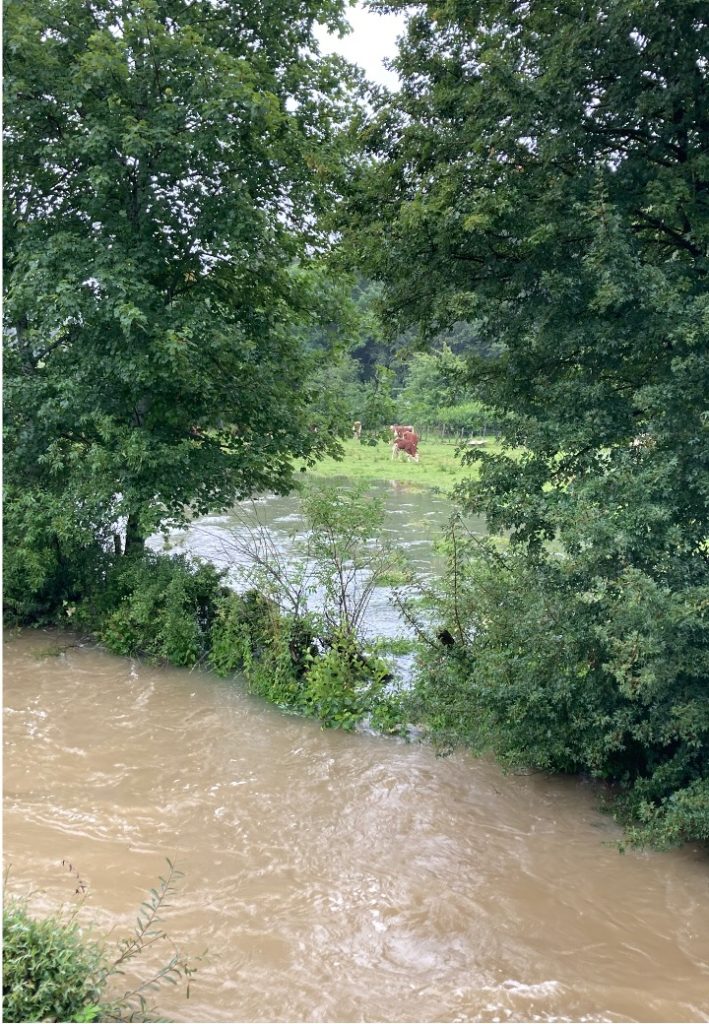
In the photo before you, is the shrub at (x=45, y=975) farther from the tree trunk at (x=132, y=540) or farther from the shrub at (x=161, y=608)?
the tree trunk at (x=132, y=540)

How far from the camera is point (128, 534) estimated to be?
10383mm

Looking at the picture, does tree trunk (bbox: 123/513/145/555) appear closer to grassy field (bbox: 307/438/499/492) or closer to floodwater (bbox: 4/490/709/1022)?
floodwater (bbox: 4/490/709/1022)

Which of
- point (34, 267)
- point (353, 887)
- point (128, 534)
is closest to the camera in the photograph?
point (353, 887)

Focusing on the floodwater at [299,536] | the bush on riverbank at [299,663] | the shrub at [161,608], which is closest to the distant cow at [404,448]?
the floodwater at [299,536]

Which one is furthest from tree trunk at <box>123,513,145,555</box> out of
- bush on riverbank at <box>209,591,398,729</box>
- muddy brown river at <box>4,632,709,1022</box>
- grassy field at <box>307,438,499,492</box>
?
grassy field at <box>307,438,499,492</box>

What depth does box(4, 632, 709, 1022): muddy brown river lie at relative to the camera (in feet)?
14.4

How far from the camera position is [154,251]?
9.20 m

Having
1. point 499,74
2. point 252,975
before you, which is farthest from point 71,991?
point 499,74

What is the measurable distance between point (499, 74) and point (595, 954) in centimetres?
601

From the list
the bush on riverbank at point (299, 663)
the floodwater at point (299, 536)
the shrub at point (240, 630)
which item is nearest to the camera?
the bush on riverbank at point (299, 663)

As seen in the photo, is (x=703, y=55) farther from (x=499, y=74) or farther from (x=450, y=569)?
(x=450, y=569)

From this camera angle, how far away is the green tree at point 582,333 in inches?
214

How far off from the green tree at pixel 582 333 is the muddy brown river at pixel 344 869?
59cm

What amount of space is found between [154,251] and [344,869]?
22.4 feet
